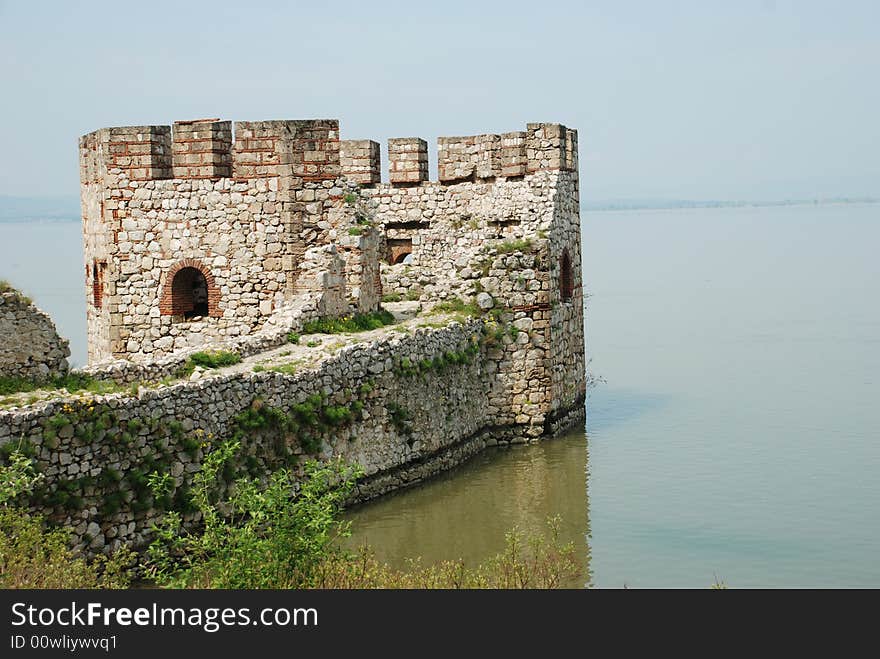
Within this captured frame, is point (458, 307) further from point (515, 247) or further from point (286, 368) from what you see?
point (286, 368)

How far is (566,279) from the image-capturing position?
70.7 feet

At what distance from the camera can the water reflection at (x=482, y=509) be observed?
597 inches

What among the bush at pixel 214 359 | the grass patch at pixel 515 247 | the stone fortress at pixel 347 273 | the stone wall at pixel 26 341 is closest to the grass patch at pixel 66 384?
the stone wall at pixel 26 341

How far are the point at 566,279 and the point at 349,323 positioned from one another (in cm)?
472

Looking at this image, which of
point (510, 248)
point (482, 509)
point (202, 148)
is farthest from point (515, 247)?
point (202, 148)

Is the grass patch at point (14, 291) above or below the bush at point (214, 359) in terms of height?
above

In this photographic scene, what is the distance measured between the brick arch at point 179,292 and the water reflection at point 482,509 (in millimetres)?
4165

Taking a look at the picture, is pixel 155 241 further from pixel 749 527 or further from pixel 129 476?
pixel 749 527

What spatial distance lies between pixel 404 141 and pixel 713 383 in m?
8.77

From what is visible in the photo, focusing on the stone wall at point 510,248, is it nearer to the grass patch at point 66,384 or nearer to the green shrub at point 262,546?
the grass patch at point 66,384

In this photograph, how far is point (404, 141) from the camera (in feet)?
72.7

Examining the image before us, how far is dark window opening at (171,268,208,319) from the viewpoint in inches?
762

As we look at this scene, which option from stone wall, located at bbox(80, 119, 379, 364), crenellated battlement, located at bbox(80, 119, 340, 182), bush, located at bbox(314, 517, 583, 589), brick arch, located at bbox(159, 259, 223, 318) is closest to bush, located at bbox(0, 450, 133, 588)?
bush, located at bbox(314, 517, 583, 589)

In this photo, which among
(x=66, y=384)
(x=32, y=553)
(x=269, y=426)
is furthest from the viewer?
(x=269, y=426)
